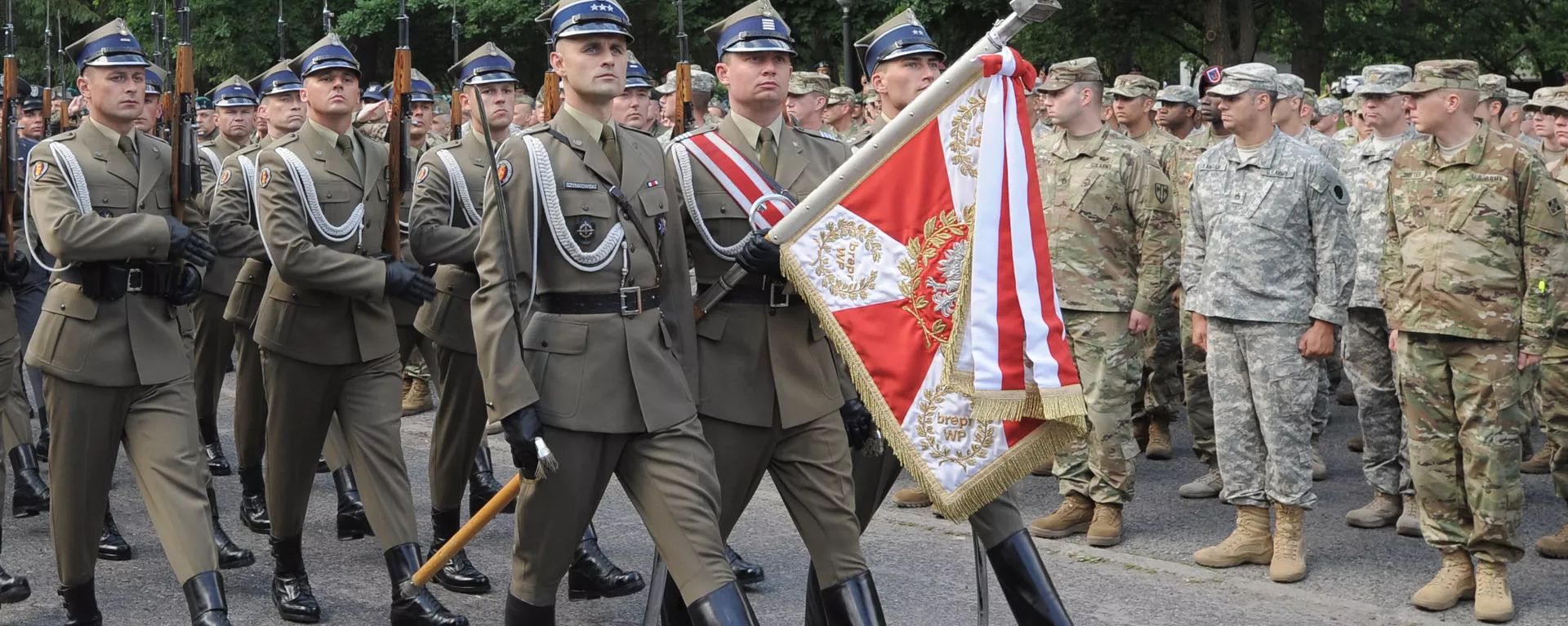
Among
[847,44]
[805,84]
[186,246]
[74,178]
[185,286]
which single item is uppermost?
[847,44]

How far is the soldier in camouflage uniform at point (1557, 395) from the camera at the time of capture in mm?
7574

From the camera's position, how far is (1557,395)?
28.5 ft

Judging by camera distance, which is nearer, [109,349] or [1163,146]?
[109,349]

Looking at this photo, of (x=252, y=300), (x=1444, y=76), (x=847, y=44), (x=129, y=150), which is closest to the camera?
(x=129, y=150)

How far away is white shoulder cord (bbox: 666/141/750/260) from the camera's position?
5.37m

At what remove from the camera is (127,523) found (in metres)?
8.34

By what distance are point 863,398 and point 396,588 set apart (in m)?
2.09

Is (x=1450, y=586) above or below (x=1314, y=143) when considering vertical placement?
below

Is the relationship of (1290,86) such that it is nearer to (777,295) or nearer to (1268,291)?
(1268,291)

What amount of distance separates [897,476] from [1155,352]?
15.2ft

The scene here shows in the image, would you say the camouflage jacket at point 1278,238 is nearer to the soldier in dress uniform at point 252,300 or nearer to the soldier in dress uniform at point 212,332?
the soldier in dress uniform at point 252,300

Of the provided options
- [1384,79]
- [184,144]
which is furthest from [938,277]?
[1384,79]

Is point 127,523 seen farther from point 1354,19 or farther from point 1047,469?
point 1354,19

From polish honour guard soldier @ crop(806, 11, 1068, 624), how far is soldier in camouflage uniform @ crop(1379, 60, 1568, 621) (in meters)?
1.96
